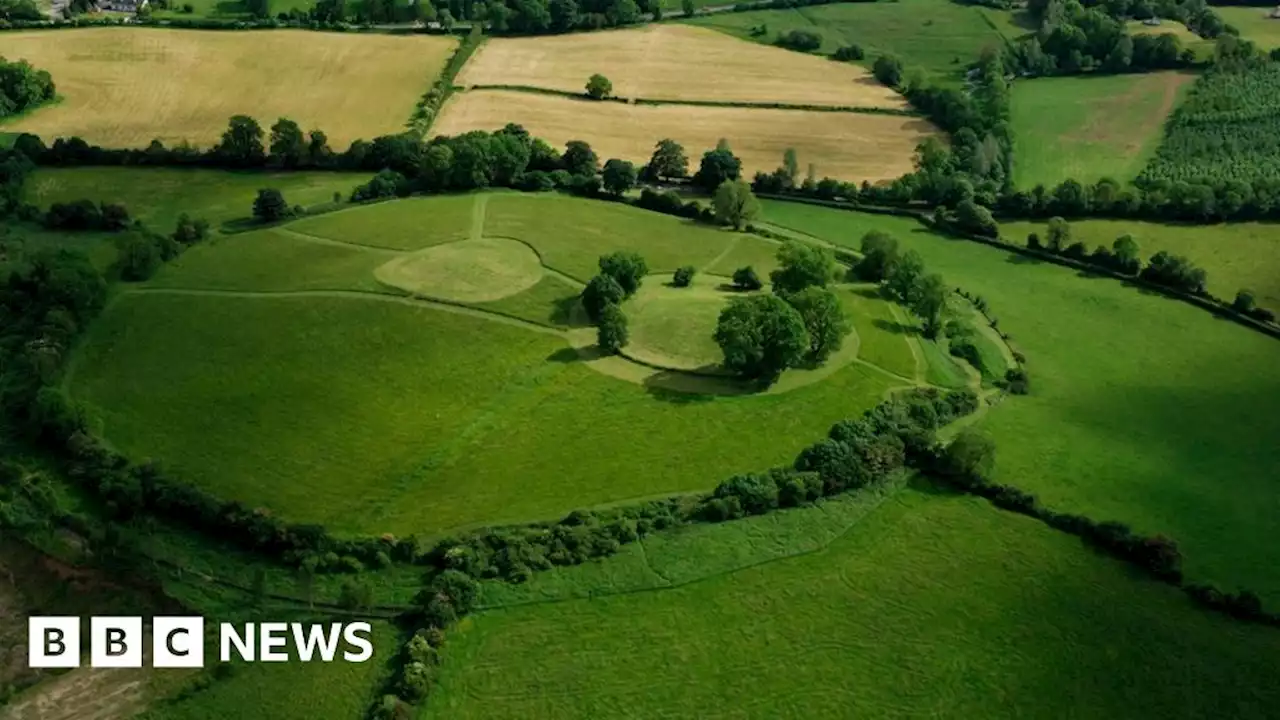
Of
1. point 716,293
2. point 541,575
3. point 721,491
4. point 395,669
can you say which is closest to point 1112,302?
point 716,293

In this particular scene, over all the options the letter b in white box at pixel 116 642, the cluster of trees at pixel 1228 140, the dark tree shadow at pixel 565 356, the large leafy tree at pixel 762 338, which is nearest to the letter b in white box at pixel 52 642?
the letter b in white box at pixel 116 642

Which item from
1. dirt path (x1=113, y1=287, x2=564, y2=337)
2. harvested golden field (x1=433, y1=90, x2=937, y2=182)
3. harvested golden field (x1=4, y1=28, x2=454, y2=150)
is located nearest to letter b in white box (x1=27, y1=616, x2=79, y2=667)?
dirt path (x1=113, y1=287, x2=564, y2=337)

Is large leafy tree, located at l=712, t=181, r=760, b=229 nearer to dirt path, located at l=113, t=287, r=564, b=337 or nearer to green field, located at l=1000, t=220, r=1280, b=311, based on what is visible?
green field, located at l=1000, t=220, r=1280, b=311

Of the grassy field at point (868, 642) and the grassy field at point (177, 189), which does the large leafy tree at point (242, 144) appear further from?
the grassy field at point (868, 642)

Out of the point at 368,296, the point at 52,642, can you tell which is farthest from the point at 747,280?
the point at 52,642

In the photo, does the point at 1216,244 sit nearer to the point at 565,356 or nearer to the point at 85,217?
the point at 565,356
